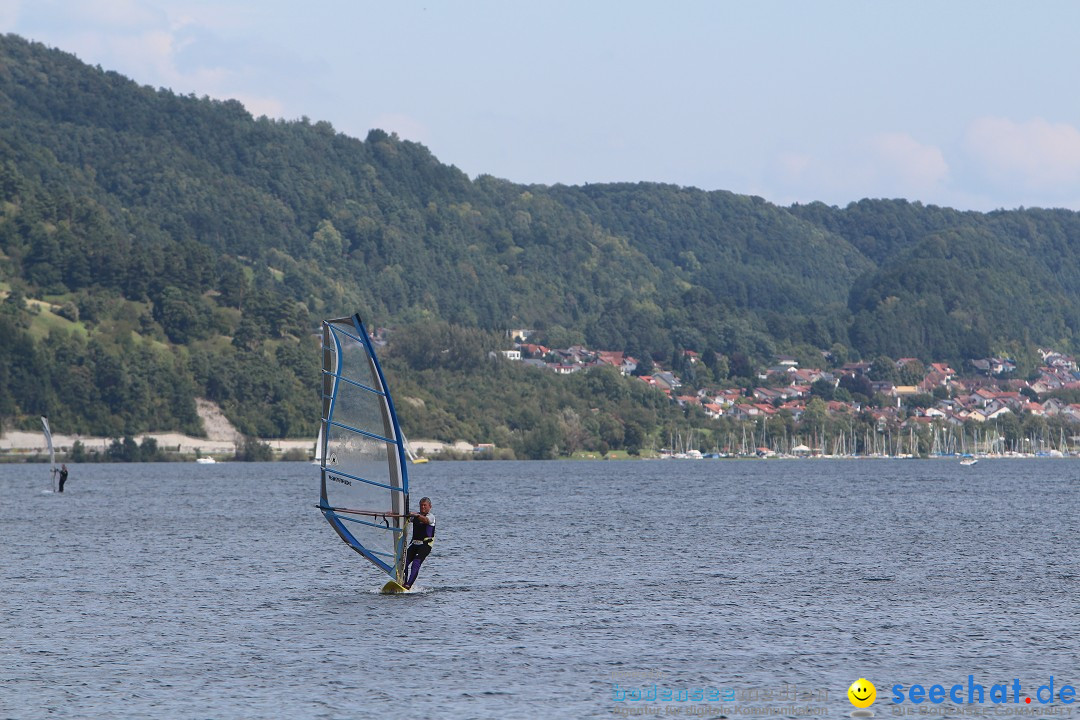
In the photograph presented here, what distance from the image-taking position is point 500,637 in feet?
117

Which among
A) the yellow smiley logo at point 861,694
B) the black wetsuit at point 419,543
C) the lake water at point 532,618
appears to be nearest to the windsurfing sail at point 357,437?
the black wetsuit at point 419,543

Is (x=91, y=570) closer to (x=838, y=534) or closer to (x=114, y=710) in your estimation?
(x=114, y=710)

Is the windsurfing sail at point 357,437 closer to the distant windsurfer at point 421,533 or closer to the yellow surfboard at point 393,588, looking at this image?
the distant windsurfer at point 421,533

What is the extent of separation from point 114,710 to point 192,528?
5090cm

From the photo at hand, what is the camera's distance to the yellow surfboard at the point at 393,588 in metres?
42.2

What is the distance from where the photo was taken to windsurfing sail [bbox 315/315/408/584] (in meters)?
36.9

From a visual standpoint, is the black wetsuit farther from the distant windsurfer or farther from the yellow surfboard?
the yellow surfboard

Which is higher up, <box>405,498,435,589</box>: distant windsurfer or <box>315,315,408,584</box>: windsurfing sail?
<box>315,315,408,584</box>: windsurfing sail

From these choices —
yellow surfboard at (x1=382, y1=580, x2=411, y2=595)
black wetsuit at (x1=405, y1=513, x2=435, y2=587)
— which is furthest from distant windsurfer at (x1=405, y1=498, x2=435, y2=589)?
yellow surfboard at (x1=382, y1=580, x2=411, y2=595)

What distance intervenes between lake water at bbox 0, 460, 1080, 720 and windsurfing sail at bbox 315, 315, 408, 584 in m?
2.78

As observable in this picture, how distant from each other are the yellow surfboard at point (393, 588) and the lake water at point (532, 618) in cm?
36

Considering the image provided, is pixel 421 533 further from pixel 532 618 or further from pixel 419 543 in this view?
pixel 532 618

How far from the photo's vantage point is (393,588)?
42.5m

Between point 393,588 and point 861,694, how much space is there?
17.6 m
